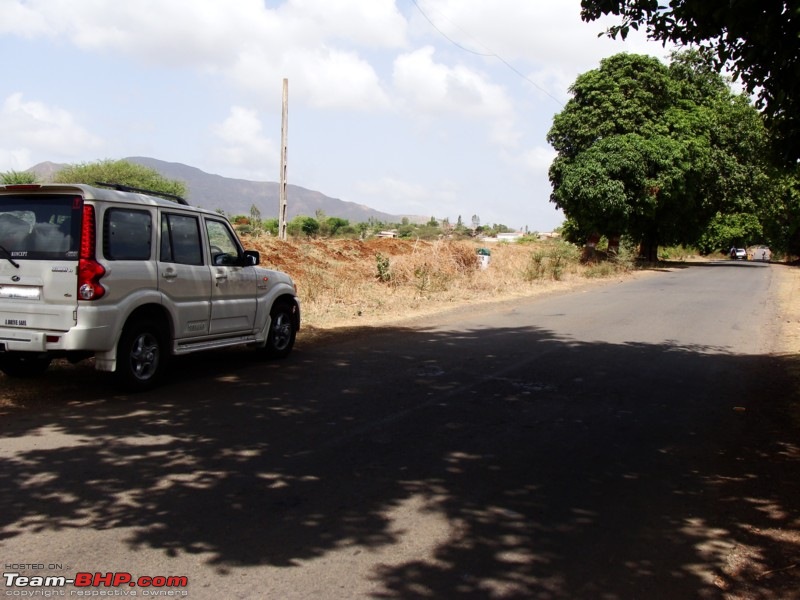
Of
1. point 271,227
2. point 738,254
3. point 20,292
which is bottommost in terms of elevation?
point 20,292

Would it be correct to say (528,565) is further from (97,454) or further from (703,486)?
(97,454)

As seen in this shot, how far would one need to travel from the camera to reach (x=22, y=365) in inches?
312

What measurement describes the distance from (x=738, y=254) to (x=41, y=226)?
10076 cm

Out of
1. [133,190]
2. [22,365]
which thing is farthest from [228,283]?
[22,365]

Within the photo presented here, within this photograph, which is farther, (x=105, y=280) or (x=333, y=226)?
(x=333, y=226)

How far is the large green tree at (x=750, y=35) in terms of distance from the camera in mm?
5898

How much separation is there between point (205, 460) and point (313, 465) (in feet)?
2.62

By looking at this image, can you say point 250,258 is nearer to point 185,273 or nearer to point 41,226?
point 185,273

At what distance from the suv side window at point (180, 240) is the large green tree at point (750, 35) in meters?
5.08

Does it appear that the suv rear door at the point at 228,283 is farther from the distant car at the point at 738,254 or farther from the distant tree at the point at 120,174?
the distant car at the point at 738,254

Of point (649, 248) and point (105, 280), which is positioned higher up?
point (649, 248)

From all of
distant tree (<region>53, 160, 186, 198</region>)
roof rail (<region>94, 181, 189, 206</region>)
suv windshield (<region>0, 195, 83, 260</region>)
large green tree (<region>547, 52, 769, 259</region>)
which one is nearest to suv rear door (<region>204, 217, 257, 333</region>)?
roof rail (<region>94, 181, 189, 206</region>)

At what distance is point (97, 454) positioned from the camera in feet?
17.6

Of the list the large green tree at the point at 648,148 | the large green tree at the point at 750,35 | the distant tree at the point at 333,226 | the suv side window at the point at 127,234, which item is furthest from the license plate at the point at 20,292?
the distant tree at the point at 333,226
